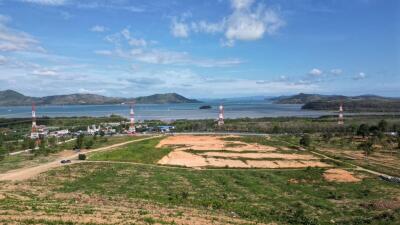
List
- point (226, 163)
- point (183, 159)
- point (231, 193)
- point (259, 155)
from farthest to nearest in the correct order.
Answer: point (259, 155)
point (183, 159)
point (226, 163)
point (231, 193)

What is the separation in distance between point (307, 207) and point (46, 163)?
3328 cm

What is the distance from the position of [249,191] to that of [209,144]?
36.0 metres

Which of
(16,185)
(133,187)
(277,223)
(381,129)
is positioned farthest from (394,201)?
(381,129)

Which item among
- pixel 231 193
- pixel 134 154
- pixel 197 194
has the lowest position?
pixel 231 193

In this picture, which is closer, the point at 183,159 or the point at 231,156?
the point at 183,159

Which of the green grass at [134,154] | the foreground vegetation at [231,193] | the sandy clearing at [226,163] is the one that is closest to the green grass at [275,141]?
the green grass at [134,154]

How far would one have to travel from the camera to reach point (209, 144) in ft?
234

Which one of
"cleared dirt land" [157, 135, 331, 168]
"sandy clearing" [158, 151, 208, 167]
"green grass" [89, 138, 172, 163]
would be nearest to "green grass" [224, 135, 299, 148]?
"cleared dirt land" [157, 135, 331, 168]

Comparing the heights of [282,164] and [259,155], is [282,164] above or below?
below

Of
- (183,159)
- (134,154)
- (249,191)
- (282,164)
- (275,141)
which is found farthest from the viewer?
(275,141)

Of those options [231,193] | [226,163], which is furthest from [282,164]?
[231,193]

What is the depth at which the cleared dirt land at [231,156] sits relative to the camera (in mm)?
52094

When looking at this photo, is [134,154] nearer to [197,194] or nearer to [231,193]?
[197,194]

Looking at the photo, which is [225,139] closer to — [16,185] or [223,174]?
[223,174]
